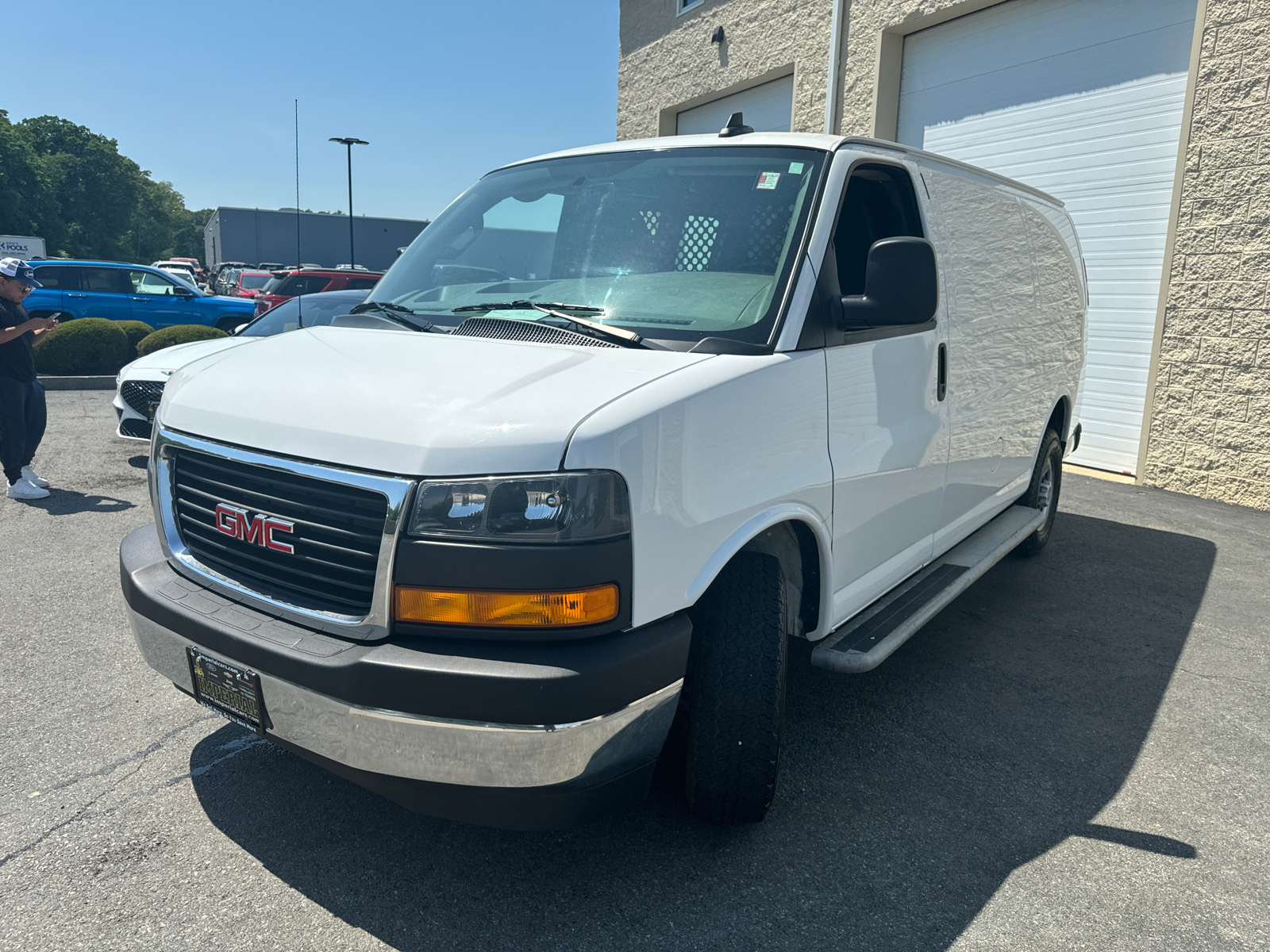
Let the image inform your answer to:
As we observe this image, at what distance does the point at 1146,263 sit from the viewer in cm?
834

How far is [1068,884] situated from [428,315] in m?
2.64

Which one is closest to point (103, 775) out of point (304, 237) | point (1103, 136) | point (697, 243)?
point (697, 243)

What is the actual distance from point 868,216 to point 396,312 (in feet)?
5.84

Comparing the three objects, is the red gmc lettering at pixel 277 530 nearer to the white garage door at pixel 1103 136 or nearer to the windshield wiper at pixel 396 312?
the windshield wiper at pixel 396 312

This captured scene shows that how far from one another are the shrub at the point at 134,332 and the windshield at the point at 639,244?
12172 millimetres

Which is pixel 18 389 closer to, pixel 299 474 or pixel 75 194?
pixel 299 474

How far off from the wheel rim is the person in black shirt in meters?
6.89

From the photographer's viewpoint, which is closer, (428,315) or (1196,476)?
(428,315)

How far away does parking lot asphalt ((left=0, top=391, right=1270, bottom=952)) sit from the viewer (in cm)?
239

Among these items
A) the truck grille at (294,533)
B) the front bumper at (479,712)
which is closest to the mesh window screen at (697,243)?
the front bumper at (479,712)

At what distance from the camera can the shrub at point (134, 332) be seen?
14016mm

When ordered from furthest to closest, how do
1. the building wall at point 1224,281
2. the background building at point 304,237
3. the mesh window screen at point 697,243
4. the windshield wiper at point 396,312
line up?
the background building at point 304,237, the building wall at point 1224,281, the windshield wiper at point 396,312, the mesh window screen at point 697,243

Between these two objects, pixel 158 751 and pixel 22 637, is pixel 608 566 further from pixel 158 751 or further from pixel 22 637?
pixel 22 637

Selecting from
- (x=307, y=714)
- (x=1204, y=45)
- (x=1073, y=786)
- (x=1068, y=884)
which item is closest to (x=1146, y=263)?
(x=1204, y=45)
